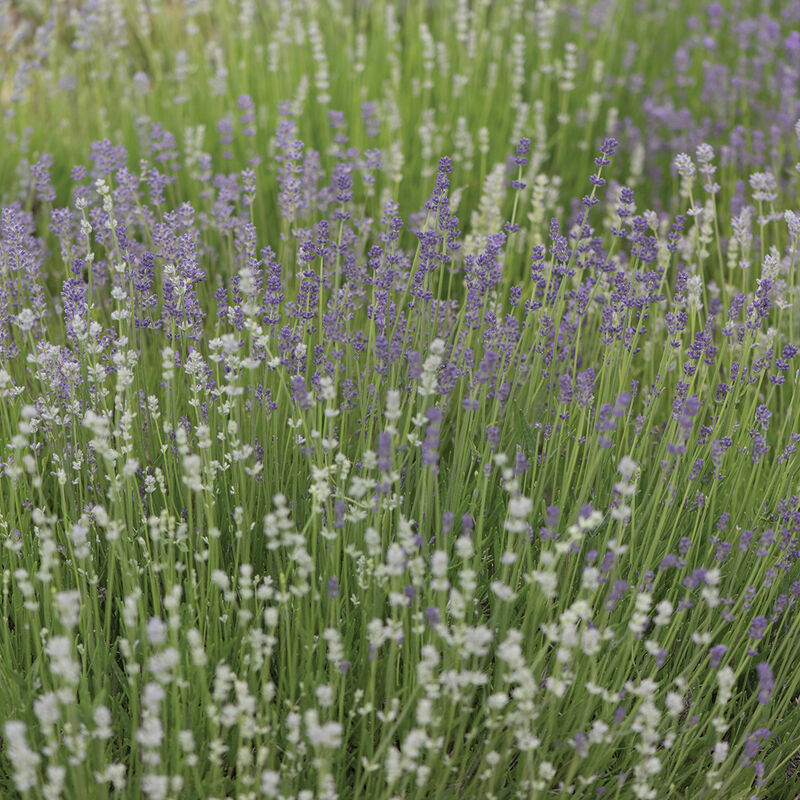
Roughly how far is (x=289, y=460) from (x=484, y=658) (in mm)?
925

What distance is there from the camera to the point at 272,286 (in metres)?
2.57

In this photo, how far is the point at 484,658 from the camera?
229 cm

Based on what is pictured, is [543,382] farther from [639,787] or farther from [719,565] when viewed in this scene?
[639,787]

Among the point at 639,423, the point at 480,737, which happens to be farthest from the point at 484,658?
the point at 639,423

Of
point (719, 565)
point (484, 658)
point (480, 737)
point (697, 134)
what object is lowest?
point (480, 737)

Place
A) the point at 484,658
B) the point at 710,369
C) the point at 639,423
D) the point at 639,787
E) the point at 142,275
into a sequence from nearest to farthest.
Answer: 1. the point at 639,787
2. the point at 484,658
3. the point at 639,423
4. the point at 142,275
5. the point at 710,369

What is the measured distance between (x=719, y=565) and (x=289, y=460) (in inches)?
49.6

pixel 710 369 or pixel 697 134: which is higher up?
pixel 697 134

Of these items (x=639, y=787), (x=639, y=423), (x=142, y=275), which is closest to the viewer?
(x=639, y=787)

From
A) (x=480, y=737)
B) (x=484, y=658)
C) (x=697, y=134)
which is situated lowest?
(x=480, y=737)

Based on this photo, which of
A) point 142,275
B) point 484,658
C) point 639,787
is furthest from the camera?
point 142,275

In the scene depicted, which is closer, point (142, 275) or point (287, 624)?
point (287, 624)

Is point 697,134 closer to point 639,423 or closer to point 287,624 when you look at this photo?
point 639,423

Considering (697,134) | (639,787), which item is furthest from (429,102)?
(639,787)
